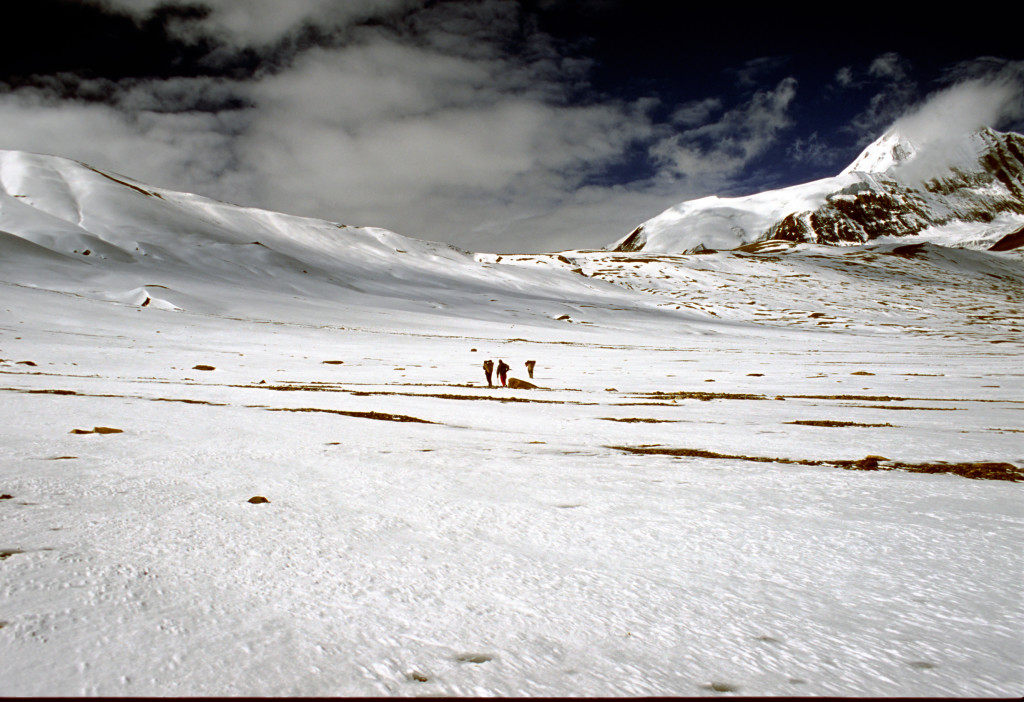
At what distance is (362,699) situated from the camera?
166cm

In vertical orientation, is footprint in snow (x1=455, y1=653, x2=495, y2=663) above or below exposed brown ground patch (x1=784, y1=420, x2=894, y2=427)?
below

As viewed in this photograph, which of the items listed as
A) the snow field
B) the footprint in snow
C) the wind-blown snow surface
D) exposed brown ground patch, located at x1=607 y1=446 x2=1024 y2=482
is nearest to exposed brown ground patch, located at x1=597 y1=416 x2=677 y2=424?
the wind-blown snow surface

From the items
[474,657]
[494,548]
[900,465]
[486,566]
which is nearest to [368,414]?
[494,548]

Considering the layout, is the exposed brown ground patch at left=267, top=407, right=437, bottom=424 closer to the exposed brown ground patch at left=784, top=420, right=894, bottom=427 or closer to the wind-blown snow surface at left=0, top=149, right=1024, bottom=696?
the wind-blown snow surface at left=0, top=149, right=1024, bottom=696

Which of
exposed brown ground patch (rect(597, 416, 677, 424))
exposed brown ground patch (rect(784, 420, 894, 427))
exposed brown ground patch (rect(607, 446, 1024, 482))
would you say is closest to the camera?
exposed brown ground patch (rect(607, 446, 1024, 482))

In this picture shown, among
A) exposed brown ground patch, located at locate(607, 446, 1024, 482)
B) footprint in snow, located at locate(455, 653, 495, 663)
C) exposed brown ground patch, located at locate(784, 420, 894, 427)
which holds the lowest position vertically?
footprint in snow, located at locate(455, 653, 495, 663)

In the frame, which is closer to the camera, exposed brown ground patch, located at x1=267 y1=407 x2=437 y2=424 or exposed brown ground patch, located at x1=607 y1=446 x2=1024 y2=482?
exposed brown ground patch, located at x1=607 y1=446 x2=1024 y2=482

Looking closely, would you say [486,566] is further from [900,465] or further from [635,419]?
[635,419]

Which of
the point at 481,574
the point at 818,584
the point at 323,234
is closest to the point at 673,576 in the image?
the point at 818,584

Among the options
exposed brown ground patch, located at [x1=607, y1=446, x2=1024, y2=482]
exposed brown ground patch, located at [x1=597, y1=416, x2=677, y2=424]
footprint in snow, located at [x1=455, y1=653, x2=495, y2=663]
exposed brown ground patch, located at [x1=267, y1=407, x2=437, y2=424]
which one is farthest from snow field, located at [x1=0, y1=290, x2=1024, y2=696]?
exposed brown ground patch, located at [x1=597, y1=416, x2=677, y2=424]

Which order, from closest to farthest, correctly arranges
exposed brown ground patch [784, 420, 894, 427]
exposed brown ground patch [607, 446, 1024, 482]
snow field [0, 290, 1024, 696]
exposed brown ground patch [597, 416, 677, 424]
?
snow field [0, 290, 1024, 696], exposed brown ground patch [607, 446, 1024, 482], exposed brown ground patch [784, 420, 894, 427], exposed brown ground patch [597, 416, 677, 424]

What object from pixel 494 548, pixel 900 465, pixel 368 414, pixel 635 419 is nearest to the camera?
pixel 494 548

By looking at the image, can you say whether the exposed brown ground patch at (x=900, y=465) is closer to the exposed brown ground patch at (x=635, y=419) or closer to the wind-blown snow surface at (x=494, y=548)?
the wind-blown snow surface at (x=494, y=548)

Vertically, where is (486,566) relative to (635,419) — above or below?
below
